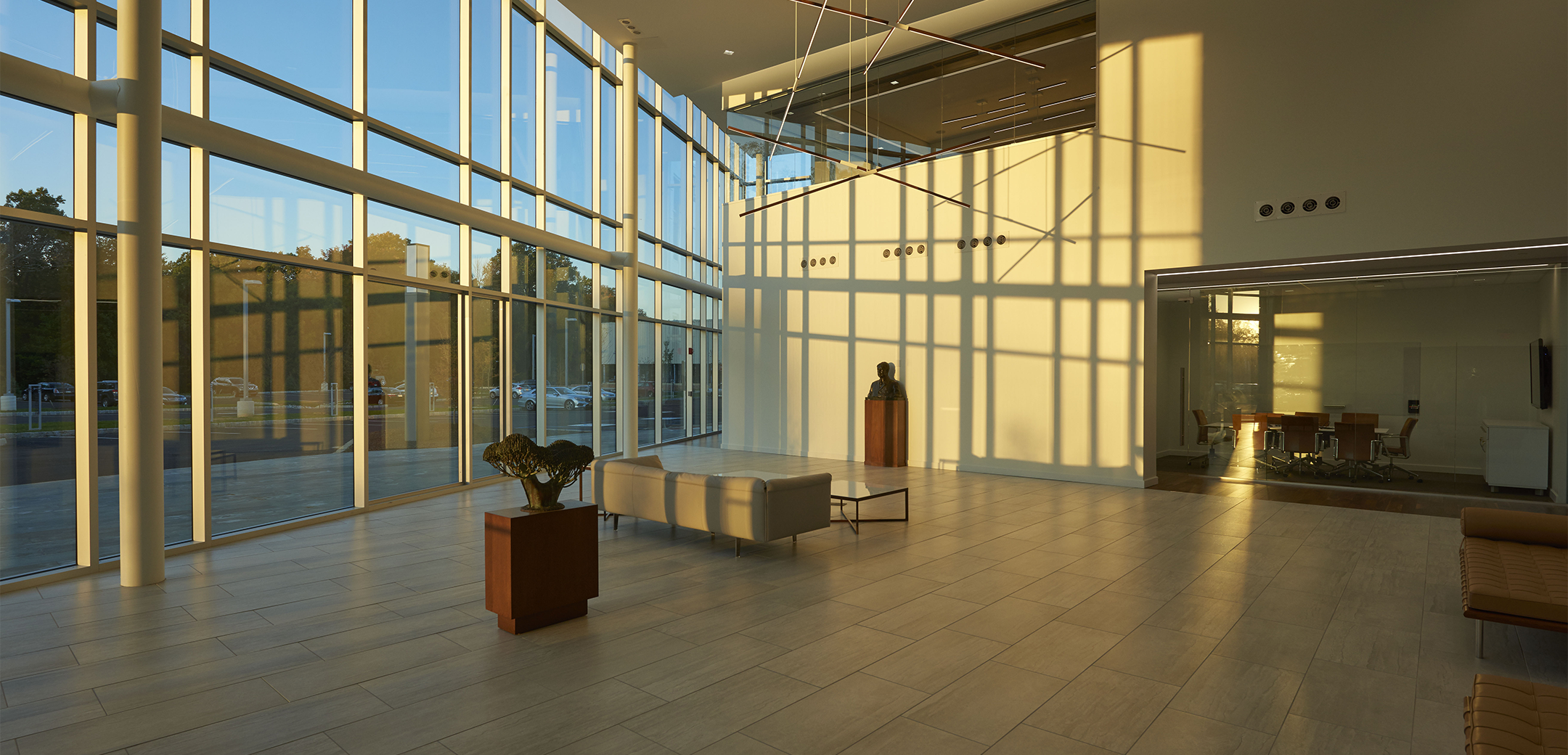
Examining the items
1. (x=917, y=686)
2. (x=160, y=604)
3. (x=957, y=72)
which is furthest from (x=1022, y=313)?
(x=160, y=604)

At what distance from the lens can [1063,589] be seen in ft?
18.2

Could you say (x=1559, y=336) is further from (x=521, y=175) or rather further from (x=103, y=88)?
(x=103, y=88)

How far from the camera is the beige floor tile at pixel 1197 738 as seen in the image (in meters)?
3.14

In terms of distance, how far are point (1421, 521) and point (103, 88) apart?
1256 centimetres

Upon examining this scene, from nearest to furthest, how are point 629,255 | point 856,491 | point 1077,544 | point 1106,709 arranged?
1. point 1106,709
2. point 1077,544
3. point 856,491
4. point 629,255

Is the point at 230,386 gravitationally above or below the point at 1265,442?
above

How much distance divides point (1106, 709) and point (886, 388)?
949 cm

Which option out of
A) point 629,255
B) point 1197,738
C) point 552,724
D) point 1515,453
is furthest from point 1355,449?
point 552,724

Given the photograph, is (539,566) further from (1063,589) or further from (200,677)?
(1063,589)

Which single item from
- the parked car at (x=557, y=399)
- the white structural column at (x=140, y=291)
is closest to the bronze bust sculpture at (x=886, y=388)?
the parked car at (x=557, y=399)

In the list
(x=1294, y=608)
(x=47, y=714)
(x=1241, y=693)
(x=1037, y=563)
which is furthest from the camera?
(x=1037, y=563)

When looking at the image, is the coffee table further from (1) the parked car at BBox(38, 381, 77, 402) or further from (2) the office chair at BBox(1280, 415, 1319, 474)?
(2) the office chair at BBox(1280, 415, 1319, 474)

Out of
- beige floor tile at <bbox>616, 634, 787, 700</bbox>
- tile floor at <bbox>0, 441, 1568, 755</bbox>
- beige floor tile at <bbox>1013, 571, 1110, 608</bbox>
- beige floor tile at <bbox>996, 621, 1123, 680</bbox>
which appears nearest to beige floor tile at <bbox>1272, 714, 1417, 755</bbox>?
tile floor at <bbox>0, 441, 1568, 755</bbox>

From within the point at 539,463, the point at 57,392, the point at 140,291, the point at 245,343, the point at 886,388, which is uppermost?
the point at 140,291
